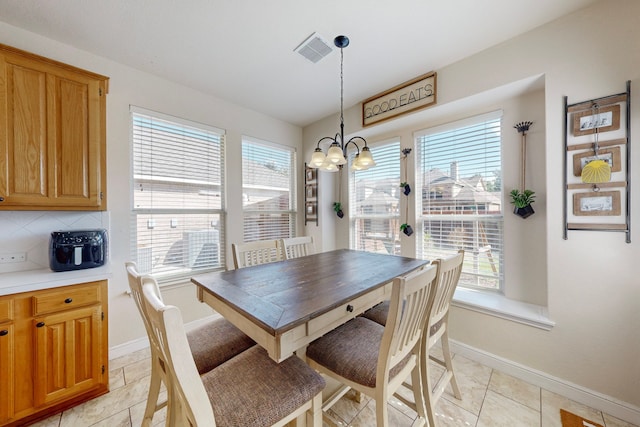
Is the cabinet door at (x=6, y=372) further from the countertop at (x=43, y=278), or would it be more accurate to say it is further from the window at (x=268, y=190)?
the window at (x=268, y=190)

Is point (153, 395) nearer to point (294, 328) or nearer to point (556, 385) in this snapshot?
point (294, 328)

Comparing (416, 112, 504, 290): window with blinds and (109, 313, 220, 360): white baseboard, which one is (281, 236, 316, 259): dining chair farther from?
(109, 313, 220, 360): white baseboard

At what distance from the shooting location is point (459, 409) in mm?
1622

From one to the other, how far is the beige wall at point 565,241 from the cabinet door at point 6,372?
3263mm

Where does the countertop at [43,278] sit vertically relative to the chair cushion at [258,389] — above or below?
above

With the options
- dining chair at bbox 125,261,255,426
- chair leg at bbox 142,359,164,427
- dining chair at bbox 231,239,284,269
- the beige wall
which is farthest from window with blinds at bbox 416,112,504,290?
chair leg at bbox 142,359,164,427

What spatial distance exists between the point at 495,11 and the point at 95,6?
2767 mm

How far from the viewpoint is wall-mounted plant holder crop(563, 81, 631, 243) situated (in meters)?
1.53

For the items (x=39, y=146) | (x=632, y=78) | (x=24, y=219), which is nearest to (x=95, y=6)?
(x=39, y=146)

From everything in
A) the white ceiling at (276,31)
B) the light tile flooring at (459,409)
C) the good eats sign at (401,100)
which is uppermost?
the white ceiling at (276,31)

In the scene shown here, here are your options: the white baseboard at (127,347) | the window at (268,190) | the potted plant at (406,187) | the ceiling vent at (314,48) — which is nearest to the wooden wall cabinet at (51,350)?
the white baseboard at (127,347)

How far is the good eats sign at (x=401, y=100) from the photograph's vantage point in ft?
7.84

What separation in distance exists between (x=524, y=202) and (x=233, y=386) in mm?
2496

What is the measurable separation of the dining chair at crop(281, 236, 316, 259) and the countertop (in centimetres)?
138
